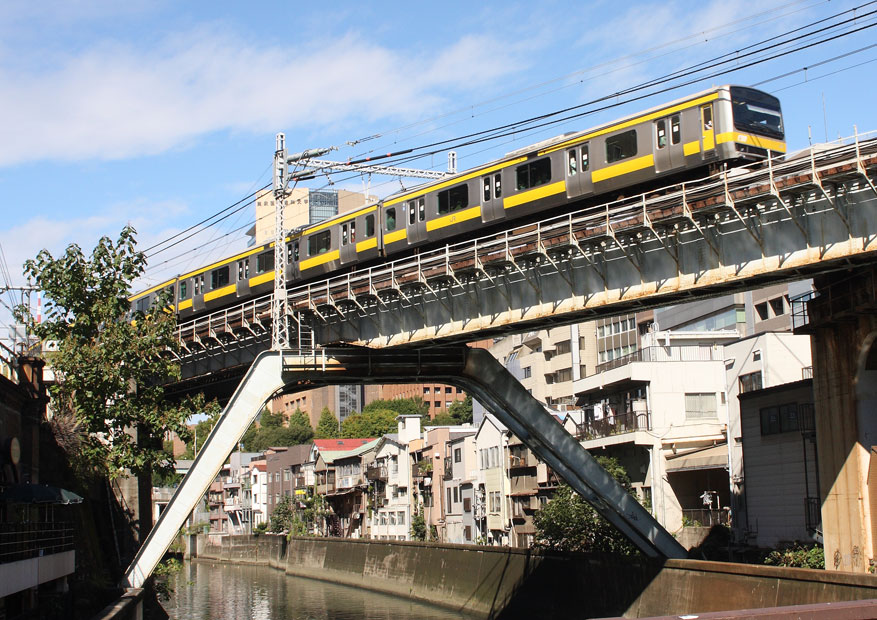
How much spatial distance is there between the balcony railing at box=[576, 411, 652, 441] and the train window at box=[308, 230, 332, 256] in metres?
18.2

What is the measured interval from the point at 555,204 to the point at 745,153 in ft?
20.2

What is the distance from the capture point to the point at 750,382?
4188 centimetres

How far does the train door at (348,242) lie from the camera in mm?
38875

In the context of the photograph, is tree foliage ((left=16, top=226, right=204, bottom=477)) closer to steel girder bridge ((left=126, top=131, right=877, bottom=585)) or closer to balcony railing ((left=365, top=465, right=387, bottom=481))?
steel girder bridge ((left=126, top=131, right=877, bottom=585))

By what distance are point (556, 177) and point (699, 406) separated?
22.3m

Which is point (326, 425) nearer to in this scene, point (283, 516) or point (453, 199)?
point (283, 516)

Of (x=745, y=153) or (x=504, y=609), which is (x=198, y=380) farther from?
(x=745, y=153)

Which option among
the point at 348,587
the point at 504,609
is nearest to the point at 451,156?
the point at 504,609

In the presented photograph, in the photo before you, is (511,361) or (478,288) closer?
(478,288)

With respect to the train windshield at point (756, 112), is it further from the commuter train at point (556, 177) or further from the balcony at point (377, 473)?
the balcony at point (377, 473)

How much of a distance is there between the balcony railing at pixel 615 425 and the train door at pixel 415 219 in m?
18.2

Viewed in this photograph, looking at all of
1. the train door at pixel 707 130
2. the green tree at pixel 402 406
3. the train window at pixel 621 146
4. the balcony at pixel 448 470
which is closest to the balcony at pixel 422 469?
the balcony at pixel 448 470

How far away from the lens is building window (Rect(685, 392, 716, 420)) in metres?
49.1

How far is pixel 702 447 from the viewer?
4772 centimetres
